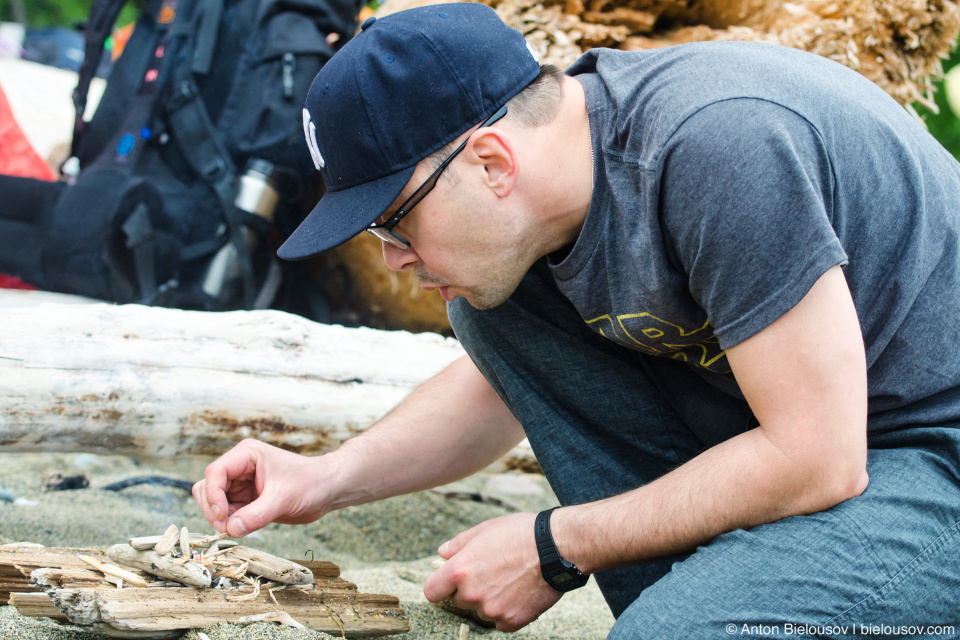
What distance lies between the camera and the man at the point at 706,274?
135 cm

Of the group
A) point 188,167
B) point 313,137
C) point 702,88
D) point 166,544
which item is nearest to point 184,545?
point 166,544

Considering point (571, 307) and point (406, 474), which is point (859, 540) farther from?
point (406, 474)

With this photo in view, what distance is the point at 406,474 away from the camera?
2117 millimetres

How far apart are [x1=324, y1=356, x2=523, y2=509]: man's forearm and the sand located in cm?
30

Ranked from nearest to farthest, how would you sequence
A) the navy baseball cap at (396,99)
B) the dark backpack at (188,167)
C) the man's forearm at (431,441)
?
1. the navy baseball cap at (396,99)
2. the man's forearm at (431,441)
3. the dark backpack at (188,167)

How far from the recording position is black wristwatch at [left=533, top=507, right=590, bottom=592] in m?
1.62

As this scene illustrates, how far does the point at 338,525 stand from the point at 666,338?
159 centimetres

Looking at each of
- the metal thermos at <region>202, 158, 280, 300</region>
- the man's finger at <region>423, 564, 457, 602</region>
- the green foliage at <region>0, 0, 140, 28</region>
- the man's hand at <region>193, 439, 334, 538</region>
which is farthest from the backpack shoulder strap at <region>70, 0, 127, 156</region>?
the green foliage at <region>0, 0, 140, 28</region>

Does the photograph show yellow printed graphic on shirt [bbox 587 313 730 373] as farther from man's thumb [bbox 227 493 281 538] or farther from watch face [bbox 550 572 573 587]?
Answer: man's thumb [bbox 227 493 281 538]

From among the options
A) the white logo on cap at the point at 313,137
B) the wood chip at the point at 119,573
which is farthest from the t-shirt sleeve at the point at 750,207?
the wood chip at the point at 119,573

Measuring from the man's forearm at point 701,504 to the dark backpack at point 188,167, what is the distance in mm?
2442

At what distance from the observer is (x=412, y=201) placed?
161 centimetres

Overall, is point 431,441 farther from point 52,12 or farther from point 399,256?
point 52,12

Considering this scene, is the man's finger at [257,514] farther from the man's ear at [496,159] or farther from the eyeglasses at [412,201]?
the man's ear at [496,159]
